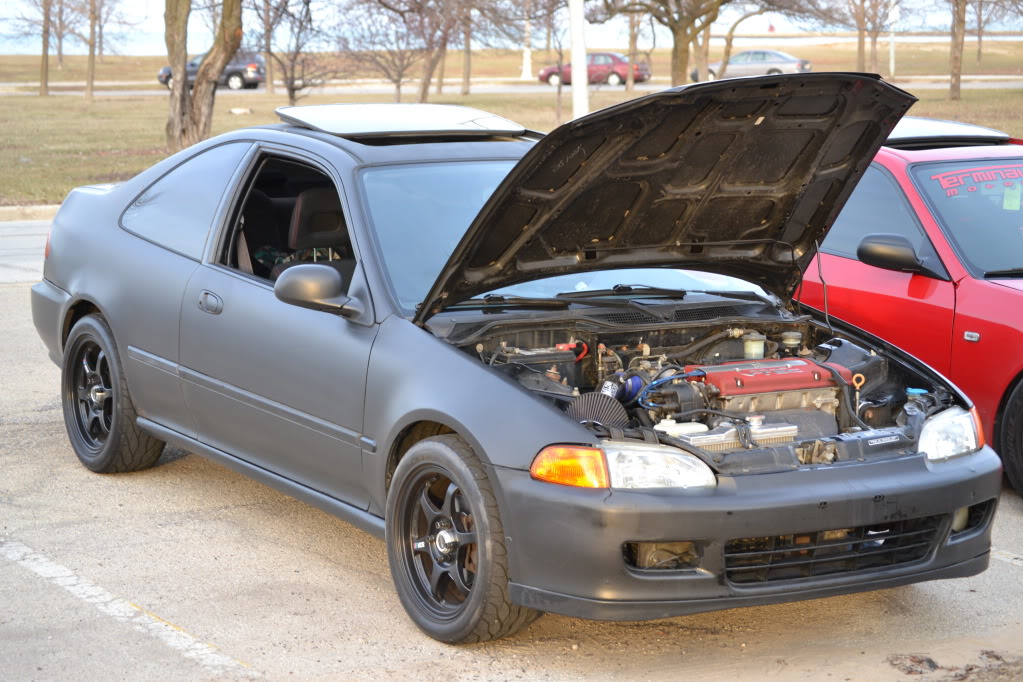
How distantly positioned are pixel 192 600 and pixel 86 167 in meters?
18.2

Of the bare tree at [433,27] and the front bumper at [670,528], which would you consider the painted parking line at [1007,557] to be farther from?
the bare tree at [433,27]

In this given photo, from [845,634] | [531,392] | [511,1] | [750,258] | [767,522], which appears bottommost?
[845,634]

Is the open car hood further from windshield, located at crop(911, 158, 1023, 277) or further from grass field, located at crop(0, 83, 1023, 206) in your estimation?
grass field, located at crop(0, 83, 1023, 206)

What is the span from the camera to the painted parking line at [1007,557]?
512cm

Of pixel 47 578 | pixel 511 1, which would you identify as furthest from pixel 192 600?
pixel 511 1

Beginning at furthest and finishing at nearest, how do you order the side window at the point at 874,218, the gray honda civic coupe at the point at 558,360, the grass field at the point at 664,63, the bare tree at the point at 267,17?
1. the grass field at the point at 664,63
2. the bare tree at the point at 267,17
3. the side window at the point at 874,218
4. the gray honda civic coupe at the point at 558,360

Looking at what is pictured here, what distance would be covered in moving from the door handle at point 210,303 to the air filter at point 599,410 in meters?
1.71

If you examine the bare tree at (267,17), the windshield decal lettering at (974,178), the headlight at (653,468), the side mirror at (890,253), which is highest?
the bare tree at (267,17)

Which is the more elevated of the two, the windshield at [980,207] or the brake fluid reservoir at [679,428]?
the windshield at [980,207]

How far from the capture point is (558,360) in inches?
182

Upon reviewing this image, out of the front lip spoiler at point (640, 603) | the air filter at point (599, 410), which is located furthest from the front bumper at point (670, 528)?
the air filter at point (599, 410)

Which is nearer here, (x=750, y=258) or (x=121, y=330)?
(x=750, y=258)

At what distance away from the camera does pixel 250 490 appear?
5969 millimetres

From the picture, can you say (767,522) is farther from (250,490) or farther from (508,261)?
(250,490)
